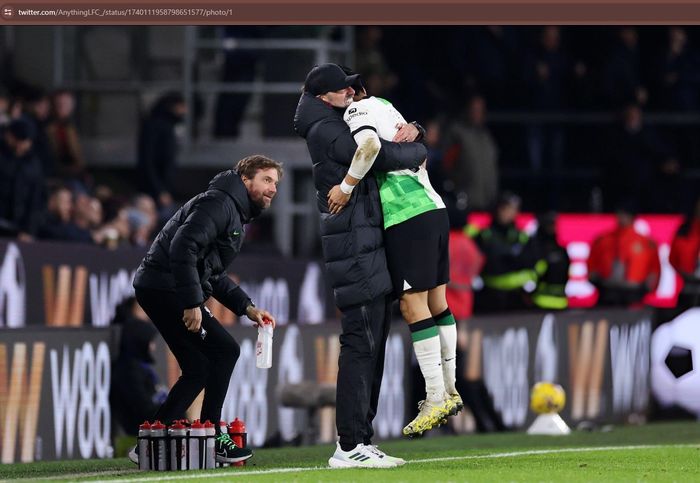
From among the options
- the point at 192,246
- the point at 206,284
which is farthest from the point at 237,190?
the point at 206,284

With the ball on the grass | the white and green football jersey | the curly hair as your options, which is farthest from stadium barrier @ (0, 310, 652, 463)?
the white and green football jersey

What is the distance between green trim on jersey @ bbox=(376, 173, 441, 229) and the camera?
1063cm

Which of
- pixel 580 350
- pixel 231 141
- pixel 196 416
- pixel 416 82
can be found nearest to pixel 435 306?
pixel 196 416

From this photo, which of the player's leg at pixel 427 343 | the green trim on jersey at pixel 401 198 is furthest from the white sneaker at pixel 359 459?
the green trim on jersey at pixel 401 198

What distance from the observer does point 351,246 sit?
34.3ft

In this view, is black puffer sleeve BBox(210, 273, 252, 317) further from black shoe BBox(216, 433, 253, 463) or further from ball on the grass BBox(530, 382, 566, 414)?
ball on the grass BBox(530, 382, 566, 414)

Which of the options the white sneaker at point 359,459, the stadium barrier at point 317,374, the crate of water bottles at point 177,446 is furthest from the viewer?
the stadium barrier at point 317,374

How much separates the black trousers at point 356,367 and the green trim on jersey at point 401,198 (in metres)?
0.46

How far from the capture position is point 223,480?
32.0 ft

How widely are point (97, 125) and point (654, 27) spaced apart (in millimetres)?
7590

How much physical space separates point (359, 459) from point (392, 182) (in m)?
1.53

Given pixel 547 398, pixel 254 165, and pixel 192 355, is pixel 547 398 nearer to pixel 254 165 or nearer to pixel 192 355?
pixel 192 355

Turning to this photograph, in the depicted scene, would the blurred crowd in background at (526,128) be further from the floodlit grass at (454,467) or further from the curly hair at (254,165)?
the curly hair at (254,165)

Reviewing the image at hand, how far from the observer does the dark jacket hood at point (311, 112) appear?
10625 mm
